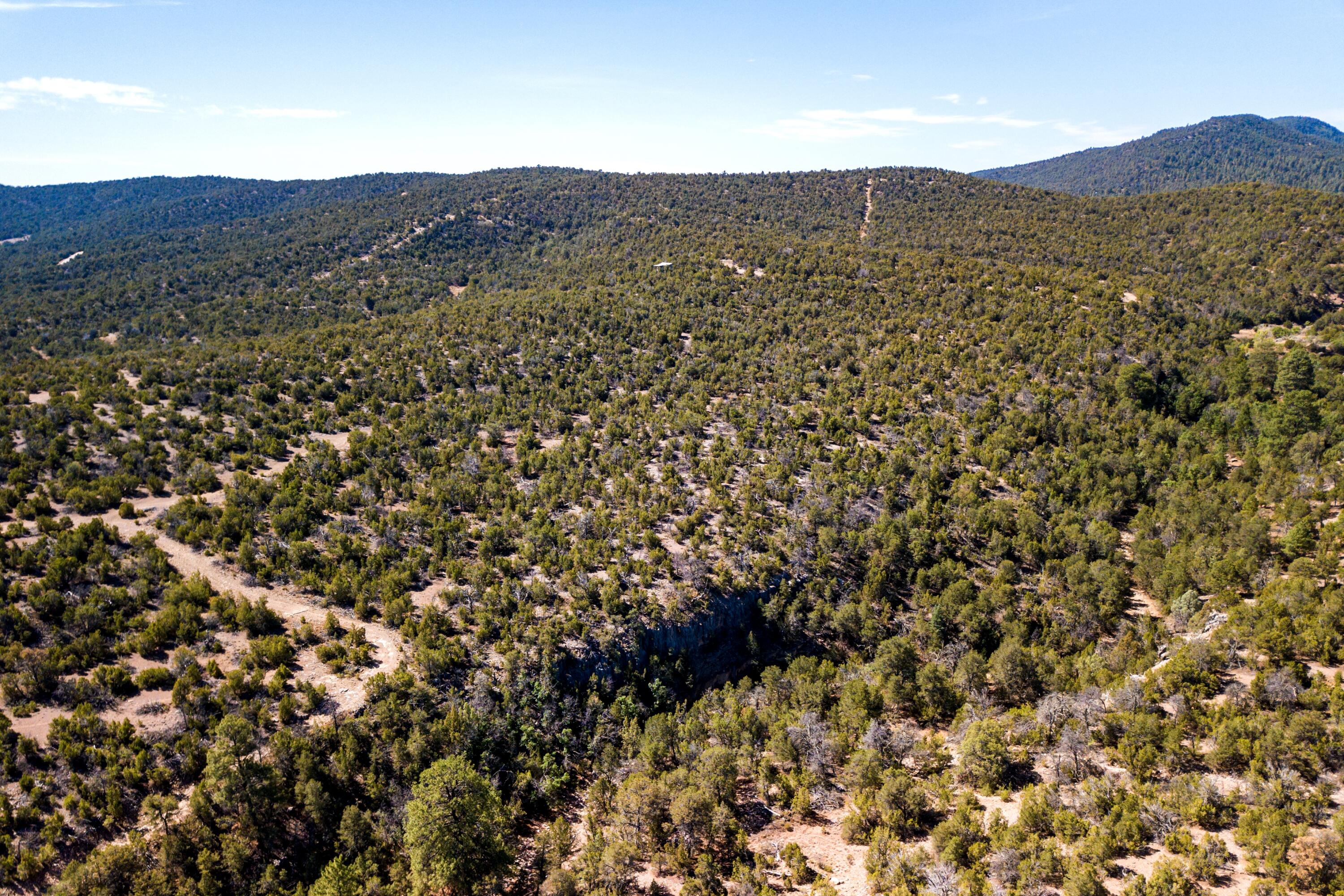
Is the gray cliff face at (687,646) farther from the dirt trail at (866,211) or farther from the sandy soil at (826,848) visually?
the dirt trail at (866,211)

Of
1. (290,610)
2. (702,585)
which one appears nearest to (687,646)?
(702,585)

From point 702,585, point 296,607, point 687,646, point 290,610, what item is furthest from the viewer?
point 702,585

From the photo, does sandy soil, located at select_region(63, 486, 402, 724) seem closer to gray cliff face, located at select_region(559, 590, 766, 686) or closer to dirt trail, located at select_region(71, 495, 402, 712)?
dirt trail, located at select_region(71, 495, 402, 712)

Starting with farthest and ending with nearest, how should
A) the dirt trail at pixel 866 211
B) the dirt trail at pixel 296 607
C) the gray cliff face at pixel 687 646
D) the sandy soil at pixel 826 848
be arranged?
the dirt trail at pixel 866 211 < the gray cliff face at pixel 687 646 < the dirt trail at pixel 296 607 < the sandy soil at pixel 826 848

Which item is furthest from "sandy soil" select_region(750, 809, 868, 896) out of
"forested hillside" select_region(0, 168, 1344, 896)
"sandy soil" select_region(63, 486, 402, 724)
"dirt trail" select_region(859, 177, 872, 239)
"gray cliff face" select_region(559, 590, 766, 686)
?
"dirt trail" select_region(859, 177, 872, 239)

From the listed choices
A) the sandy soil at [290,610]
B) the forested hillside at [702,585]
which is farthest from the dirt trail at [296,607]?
the forested hillside at [702,585]

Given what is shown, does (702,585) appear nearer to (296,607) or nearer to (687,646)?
(687,646)

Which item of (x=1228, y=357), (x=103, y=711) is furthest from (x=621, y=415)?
(x=1228, y=357)
